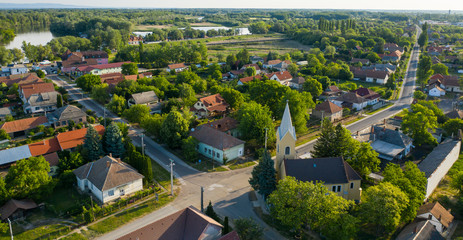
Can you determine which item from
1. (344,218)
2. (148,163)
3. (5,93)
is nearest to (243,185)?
(148,163)

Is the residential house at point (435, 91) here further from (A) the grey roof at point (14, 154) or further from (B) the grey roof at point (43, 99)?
(B) the grey roof at point (43, 99)

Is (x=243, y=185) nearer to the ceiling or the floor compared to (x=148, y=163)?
nearer to the floor

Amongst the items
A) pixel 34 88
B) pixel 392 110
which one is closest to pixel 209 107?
pixel 34 88

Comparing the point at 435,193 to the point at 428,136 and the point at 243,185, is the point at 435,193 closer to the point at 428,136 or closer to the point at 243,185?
the point at 428,136

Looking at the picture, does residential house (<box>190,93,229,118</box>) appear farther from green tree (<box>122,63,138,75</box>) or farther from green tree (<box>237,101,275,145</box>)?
green tree (<box>122,63,138,75</box>)

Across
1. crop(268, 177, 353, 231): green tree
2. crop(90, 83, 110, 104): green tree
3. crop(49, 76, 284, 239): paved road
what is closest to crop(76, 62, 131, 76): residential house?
crop(90, 83, 110, 104): green tree

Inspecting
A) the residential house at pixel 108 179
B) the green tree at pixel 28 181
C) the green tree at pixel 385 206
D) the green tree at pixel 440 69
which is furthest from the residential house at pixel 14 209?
the green tree at pixel 440 69
